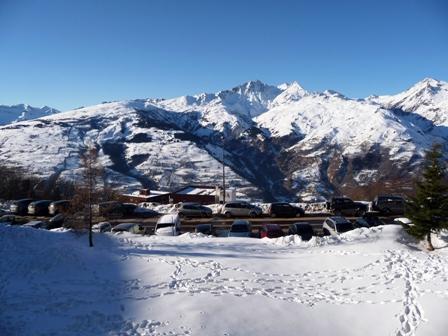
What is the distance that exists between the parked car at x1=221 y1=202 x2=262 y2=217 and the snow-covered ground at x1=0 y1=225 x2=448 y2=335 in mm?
15249

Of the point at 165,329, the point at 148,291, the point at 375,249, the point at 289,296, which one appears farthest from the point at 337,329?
the point at 375,249

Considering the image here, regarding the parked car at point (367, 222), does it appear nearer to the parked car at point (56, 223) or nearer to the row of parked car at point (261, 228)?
the row of parked car at point (261, 228)

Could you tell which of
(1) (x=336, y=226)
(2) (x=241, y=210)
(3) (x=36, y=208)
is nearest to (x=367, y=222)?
(1) (x=336, y=226)

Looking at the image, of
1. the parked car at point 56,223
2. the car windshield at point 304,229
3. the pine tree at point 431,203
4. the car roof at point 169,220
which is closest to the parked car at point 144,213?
the parked car at point 56,223

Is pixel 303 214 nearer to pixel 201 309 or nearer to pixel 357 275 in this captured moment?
pixel 357 275

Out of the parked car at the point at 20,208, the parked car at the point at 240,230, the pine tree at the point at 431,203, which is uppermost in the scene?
the pine tree at the point at 431,203

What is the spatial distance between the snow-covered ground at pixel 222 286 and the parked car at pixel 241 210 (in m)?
15.2

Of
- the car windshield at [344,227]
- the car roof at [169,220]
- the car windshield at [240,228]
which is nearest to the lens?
the car windshield at [344,227]

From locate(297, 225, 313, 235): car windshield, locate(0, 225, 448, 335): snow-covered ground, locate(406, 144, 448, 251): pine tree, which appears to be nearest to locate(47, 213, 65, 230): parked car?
locate(0, 225, 448, 335): snow-covered ground

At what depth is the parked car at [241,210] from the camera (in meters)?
41.2

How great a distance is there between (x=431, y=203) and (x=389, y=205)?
59.0 feet

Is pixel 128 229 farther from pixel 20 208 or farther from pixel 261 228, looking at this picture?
pixel 20 208

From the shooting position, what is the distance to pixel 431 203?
74.0ft

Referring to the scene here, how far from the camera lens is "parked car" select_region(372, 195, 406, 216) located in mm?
39688
